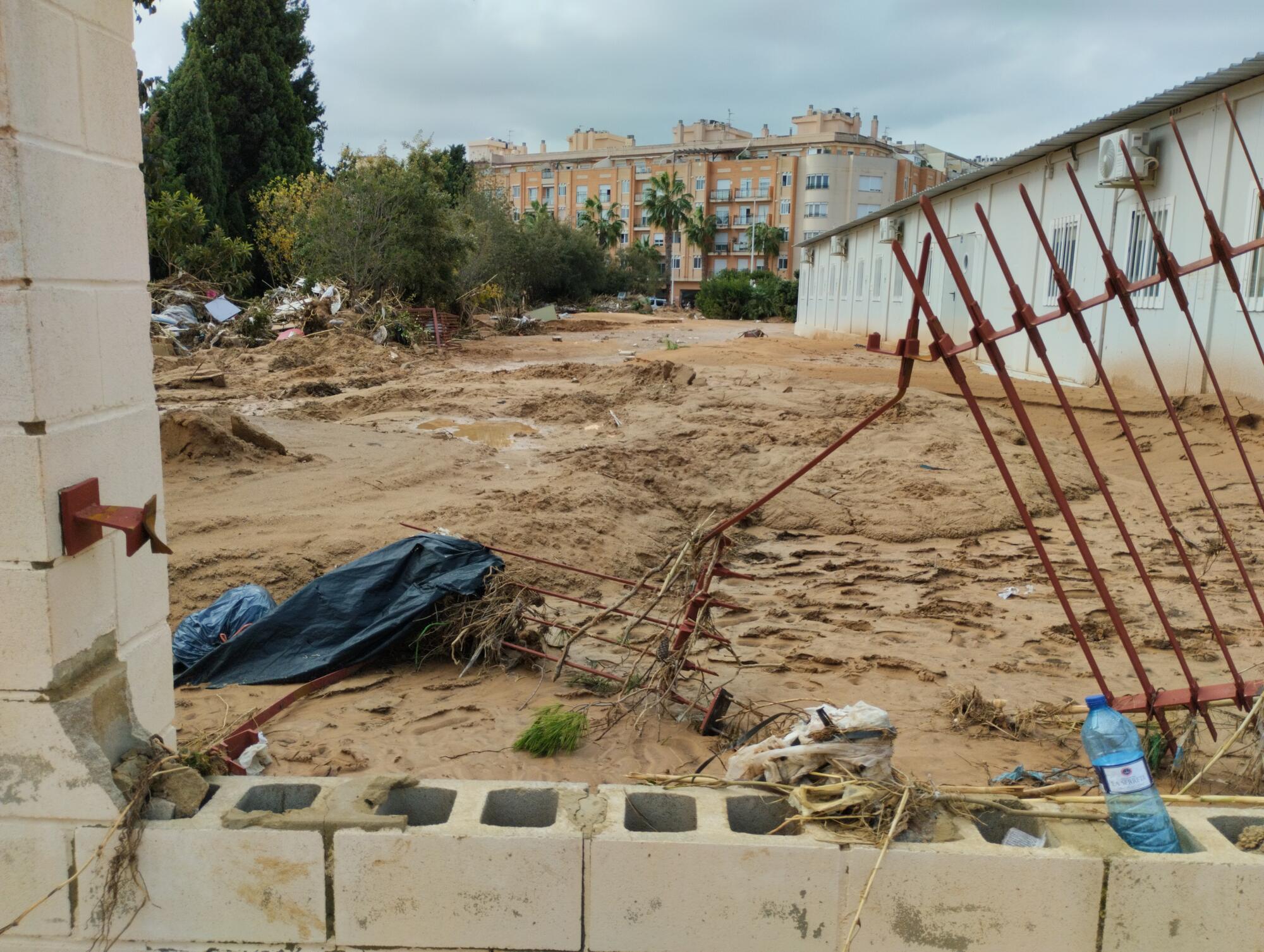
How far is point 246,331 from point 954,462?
605 inches

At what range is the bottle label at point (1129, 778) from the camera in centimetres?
258

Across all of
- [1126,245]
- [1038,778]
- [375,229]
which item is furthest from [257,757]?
[375,229]

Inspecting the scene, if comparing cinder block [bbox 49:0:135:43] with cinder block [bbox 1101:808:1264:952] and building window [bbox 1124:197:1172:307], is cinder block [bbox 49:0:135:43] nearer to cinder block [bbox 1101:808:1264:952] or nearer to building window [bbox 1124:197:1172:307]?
cinder block [bbox 1101:808:1264:952]

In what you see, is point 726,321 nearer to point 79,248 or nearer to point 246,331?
point 246,331

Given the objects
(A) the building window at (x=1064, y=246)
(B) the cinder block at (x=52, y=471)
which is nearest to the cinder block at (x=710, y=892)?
(B) the cinder block at (x=52, y=471)

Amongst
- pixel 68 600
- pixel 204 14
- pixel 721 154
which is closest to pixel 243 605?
pixel 68 600

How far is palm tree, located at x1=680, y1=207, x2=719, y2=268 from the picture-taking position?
79.2 metres

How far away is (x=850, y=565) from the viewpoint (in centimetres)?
772

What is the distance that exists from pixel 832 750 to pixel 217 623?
377 centimetres

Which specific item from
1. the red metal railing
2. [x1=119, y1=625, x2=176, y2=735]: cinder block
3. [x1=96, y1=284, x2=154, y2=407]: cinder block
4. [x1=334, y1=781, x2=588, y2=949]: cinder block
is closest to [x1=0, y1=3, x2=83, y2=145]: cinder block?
[x1=96, y1=284, x2=154, y2=407]: cinder block

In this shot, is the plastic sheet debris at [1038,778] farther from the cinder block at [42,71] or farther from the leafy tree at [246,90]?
the leafy tree at [246,90]

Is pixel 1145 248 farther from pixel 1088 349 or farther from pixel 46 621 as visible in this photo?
pixel 46 621

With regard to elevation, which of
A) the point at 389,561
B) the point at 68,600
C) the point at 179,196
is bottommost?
the point at 389,561

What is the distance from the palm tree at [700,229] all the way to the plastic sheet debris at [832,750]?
78.4 meters
